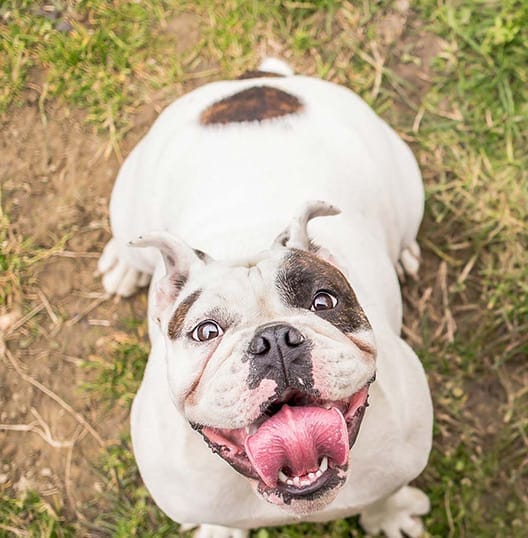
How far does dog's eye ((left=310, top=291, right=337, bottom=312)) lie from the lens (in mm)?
2598

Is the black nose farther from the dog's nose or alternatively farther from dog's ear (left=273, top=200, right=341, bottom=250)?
dog's ear (left=273, top=200, right=341, bottom=250)

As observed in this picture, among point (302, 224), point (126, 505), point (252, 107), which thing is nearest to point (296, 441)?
point (302, 224)

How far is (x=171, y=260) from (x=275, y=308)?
41cm

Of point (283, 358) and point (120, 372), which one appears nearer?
point (283, 358)

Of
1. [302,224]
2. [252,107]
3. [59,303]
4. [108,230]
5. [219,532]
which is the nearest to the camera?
[302,224]

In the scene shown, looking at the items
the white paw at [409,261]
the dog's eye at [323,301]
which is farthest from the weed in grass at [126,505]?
the dog's eye at [323,301]

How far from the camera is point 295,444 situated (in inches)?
92.3

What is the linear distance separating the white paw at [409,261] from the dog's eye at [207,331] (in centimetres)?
212

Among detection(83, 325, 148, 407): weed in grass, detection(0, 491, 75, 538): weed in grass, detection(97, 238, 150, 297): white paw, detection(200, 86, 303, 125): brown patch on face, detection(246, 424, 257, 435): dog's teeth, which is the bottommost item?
detection(0, 491, 75, 538): weed in grass

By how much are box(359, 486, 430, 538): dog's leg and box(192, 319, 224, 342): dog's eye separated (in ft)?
6.09

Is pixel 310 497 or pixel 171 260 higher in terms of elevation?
pixel 171 260

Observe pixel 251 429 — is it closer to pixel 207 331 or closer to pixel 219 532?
pixel 207 331

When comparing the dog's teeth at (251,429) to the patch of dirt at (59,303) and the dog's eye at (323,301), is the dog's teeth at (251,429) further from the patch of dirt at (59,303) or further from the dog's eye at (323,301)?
the patch of dirt at (59,303)

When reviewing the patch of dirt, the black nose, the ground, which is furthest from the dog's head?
the patch of dirt
